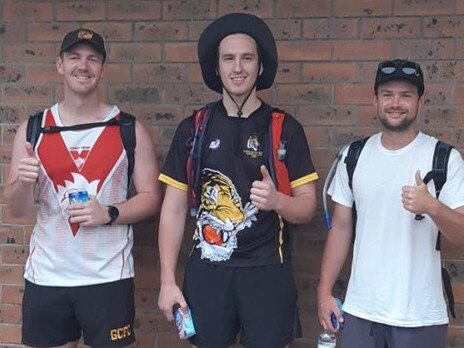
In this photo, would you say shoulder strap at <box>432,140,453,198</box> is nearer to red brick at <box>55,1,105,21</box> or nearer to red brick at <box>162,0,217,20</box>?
red brick at <box>162,0,217,20</box>

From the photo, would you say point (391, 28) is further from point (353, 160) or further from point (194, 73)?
point (194, 73)

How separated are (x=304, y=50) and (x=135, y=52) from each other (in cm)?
98

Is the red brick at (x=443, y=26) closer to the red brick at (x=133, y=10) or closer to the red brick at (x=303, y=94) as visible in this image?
the red brick at (x=303, y=94)

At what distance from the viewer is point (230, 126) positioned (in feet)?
11.4

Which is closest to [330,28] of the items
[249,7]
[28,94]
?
[249,7]

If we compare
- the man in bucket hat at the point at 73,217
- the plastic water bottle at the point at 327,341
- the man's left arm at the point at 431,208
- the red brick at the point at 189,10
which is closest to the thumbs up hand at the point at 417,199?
the man's left arm at the point at 431,208

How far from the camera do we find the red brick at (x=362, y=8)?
12.8 feet

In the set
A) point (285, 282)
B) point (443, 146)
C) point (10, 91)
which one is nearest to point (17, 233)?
point (10, 91)

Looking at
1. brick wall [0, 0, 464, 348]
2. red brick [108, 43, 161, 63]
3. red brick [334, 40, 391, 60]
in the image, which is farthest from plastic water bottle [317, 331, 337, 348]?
red brick [108, 43, 161, 63]

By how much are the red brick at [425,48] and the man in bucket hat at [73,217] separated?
1470mm

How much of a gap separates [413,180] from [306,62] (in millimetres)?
1128

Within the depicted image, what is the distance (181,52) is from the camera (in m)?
4.14

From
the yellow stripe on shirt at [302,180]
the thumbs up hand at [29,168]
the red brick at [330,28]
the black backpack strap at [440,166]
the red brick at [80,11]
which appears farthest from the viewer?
the red brick at [80,11]

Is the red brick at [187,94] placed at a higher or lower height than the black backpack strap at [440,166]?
higher
